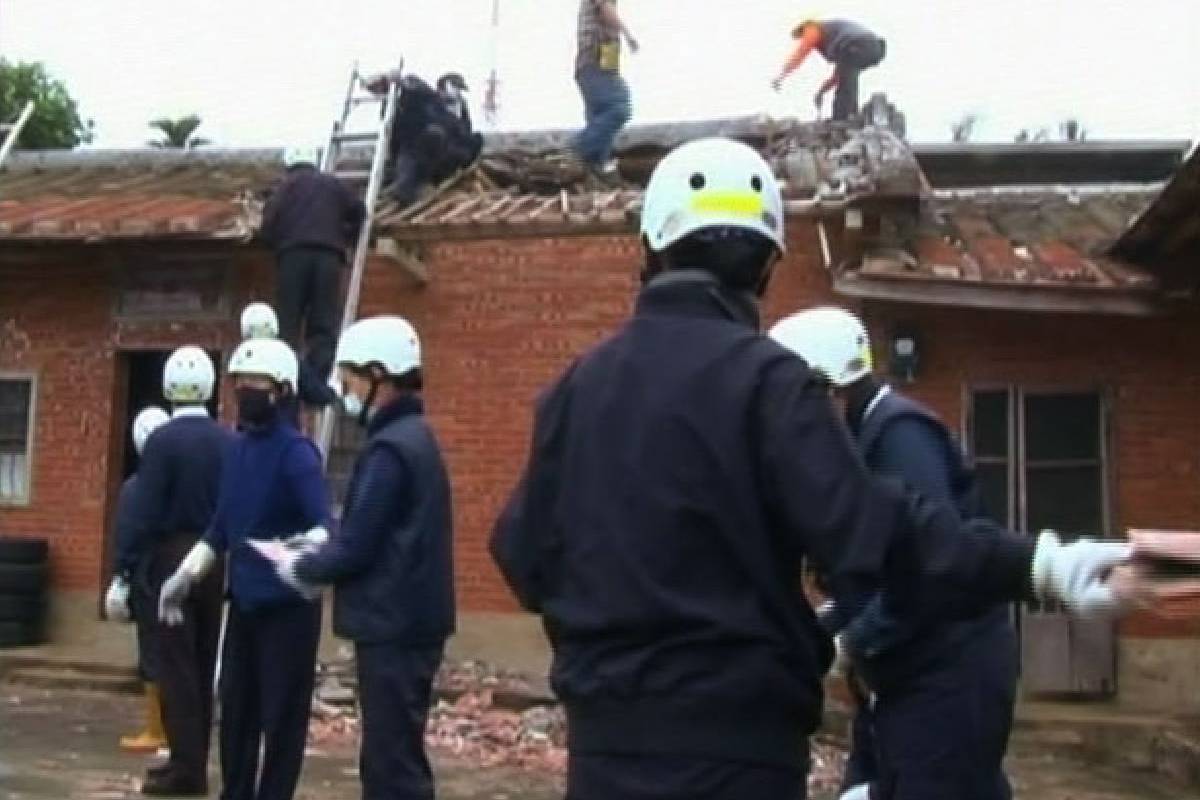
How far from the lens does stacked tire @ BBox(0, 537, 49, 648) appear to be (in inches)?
547

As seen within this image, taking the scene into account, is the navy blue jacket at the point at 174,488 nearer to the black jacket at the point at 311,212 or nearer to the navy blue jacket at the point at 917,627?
the black jacket at the point at 311,212

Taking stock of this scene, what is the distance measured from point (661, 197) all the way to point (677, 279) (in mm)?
198

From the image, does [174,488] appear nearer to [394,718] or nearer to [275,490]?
[275,490]

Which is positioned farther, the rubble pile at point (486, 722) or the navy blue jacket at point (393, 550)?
the rubble pile at point (486, 722)

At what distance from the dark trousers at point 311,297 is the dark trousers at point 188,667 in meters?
3.01

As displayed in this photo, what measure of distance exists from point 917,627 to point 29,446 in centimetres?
1127

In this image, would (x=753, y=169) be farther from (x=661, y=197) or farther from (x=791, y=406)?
(x=791, y=406)

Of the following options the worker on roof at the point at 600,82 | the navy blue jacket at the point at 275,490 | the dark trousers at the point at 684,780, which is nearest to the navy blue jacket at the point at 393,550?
the navy blue jacket at the point at 275,490

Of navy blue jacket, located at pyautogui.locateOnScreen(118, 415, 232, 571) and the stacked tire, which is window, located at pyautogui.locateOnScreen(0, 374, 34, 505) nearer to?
the stacked tire

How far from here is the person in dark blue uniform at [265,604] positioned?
650 cm

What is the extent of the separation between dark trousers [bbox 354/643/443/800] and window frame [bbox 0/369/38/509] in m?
9.22

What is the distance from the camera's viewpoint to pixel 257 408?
22.9 ft

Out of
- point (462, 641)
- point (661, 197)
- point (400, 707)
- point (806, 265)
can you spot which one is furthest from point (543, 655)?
point (661, 197)

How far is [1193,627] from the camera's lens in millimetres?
11906
